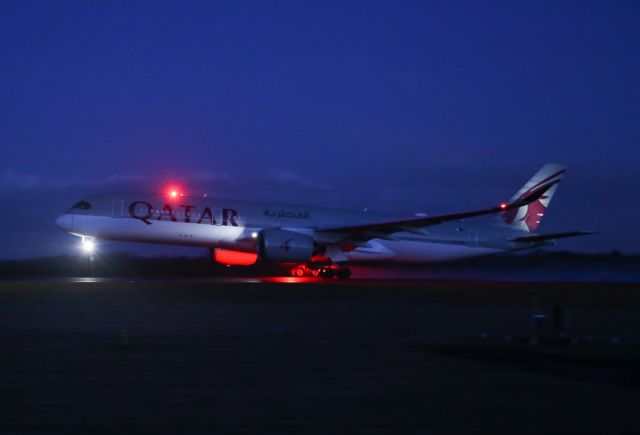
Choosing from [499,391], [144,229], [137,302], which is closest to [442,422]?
[499,391]

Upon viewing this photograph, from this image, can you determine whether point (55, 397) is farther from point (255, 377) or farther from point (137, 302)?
point (137, 302)

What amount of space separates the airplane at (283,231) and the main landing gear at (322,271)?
41 millimetres

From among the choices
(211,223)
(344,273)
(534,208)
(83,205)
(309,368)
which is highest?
(534,208)

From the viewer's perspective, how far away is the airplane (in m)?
30.7

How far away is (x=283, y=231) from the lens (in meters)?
30.8

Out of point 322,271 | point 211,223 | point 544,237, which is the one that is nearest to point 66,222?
point 211,223

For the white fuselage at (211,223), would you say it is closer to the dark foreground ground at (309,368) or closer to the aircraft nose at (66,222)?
the aircraft nose at (66,222)

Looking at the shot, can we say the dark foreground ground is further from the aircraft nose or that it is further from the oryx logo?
the oryx logo

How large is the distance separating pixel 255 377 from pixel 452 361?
295 centimetres

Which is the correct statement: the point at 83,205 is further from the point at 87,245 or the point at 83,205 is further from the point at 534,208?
the point at 534,208

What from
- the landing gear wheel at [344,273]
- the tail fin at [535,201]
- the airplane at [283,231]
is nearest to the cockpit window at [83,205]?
the airplane at [283,231]

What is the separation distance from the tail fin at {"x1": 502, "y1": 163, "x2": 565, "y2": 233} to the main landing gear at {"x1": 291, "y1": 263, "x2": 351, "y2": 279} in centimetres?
942

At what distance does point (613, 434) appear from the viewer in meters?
6.93

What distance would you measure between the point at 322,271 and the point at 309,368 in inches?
886
